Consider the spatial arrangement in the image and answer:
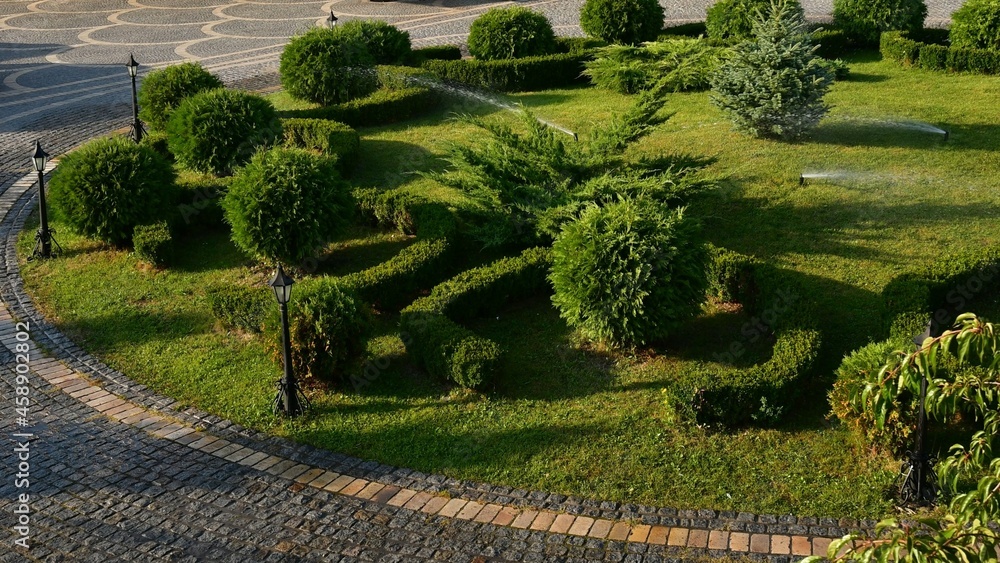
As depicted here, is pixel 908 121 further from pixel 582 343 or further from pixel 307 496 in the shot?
pixel 307 496

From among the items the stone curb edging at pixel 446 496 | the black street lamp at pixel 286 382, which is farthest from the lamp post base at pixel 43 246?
the black street lamp at pixel 286 382

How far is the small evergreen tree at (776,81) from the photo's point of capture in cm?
1448

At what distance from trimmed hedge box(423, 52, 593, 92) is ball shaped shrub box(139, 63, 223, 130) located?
4717mm

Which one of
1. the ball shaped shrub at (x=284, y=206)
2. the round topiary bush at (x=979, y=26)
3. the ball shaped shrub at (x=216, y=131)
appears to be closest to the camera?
the ball shaped shrub at (x=284, y=206)

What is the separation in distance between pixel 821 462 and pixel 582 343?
9.45ft

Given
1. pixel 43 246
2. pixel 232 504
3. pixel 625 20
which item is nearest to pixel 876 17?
pixel 625 20

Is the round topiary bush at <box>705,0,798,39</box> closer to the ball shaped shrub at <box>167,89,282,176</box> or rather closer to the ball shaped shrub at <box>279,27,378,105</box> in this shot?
the ball shaped shrub at <box>279,27,378,105</box>

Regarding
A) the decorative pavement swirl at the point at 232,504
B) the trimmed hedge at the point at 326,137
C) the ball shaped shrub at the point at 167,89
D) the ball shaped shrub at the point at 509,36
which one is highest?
the ball shaped shrub at the point at 509,36

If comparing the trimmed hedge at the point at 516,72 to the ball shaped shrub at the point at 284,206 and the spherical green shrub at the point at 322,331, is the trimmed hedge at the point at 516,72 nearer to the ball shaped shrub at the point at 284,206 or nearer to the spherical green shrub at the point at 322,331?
the ball shaped shrub at the point at 284,206

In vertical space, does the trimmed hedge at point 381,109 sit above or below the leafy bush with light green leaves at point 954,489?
above

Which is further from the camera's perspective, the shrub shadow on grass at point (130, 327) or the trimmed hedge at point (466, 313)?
the shrub shadow on grass at point (130, 327)

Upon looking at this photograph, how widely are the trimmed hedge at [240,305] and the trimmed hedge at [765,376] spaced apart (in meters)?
4.28

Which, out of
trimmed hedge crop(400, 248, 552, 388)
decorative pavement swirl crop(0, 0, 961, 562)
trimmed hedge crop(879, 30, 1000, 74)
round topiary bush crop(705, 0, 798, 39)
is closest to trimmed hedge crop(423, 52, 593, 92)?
round topiary bush crop(705, 0, 798, 39)

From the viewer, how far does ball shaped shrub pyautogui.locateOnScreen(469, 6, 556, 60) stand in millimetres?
20078
